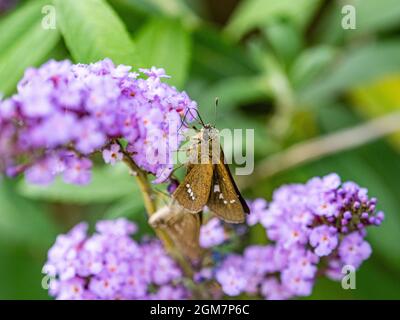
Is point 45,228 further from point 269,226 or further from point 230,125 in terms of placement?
point 269,226

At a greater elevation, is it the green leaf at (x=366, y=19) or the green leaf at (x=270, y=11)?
the green leaf at (x=366, y=19)

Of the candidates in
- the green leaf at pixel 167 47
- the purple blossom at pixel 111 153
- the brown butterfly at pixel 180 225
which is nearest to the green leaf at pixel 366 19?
the green leaf at pixel 167 47

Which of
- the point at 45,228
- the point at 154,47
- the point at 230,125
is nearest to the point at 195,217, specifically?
the point at 154,47

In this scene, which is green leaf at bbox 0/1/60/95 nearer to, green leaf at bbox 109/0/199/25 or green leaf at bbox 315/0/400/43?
green leaf at bbox 109/0/199/25

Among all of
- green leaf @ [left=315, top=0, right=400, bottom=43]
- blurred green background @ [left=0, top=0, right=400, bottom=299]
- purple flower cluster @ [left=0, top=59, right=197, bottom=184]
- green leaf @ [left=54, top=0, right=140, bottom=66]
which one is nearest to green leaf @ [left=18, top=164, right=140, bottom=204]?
blurred green background @ [left=0, top=0, right=400, bottom=299]

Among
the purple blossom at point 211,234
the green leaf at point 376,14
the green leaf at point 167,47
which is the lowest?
the purple blossom at point 211,234

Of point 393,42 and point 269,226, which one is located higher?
point 393,42

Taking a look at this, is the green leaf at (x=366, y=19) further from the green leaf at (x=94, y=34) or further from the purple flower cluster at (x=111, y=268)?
the purple flower cluster at (x=111, y=268)
